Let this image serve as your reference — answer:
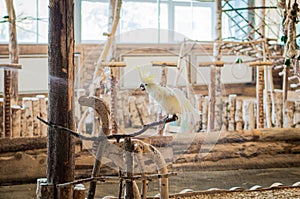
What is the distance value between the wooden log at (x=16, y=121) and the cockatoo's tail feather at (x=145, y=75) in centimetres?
348

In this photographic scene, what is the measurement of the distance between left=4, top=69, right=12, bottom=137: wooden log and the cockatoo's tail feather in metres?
2.85

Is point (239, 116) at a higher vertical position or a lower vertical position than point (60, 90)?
lower

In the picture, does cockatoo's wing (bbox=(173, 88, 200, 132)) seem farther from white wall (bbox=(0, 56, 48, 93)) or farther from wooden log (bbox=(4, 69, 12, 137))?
white wall (bbox=(0, 56, 48, 93))

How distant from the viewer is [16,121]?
6.09m

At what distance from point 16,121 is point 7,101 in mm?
674

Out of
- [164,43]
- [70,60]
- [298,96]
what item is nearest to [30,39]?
[164,43]

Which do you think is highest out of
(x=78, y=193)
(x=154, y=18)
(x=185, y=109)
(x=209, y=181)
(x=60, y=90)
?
(x=154, y=18)

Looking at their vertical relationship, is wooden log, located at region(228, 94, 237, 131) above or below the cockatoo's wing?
below

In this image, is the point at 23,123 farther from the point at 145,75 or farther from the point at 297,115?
the point at 145,75

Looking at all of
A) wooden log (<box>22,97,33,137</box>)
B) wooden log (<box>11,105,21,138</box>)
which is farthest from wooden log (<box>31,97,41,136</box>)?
wooden log (<box>11,105,21,138</box>)

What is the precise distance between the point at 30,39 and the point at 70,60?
20.0 feet

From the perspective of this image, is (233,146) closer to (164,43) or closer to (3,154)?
(3,154)

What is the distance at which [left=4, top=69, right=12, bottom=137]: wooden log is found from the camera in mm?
5410

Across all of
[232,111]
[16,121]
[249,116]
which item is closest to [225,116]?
[232,111]
